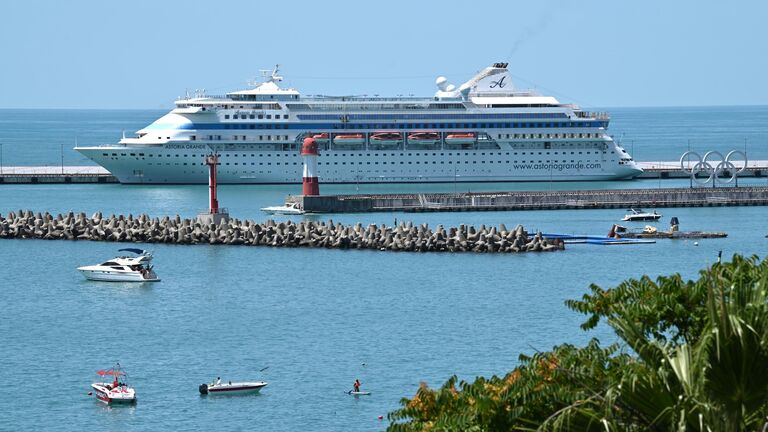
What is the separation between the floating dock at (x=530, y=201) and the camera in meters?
52.7

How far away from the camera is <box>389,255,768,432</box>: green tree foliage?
945 centimetres

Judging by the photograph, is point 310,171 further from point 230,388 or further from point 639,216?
point 230,388

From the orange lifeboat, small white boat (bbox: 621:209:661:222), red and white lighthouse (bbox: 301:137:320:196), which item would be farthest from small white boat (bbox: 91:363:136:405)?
the orange lifeboat

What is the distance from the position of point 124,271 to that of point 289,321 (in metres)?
7.70

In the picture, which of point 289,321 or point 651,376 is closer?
point 651,376

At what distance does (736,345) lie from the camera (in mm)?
9484

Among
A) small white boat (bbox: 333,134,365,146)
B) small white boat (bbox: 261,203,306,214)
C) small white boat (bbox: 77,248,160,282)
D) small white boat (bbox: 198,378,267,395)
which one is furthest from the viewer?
small white boat (bbox: 333,134,365,146)

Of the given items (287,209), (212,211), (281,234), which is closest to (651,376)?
(281,234)

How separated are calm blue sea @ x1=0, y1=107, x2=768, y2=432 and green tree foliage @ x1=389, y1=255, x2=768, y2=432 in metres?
9.11

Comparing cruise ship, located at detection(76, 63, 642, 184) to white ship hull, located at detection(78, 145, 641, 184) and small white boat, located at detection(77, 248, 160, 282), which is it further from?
small white boat, located at detection(77, 248, 160, 282)

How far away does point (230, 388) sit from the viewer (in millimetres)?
22312

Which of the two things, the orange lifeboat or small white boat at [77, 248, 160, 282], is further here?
the orange lifeboat

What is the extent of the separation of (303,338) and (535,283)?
28.5 feet

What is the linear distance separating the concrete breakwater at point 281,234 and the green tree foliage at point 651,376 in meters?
28.7
